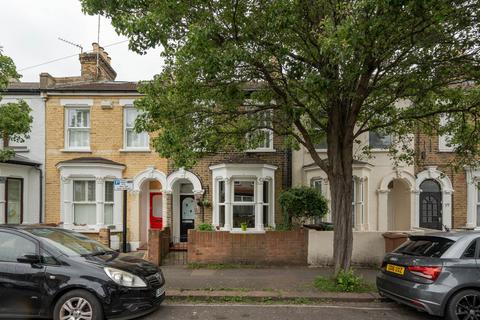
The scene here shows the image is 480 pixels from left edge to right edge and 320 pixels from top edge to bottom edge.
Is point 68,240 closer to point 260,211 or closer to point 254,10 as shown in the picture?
point 254,10

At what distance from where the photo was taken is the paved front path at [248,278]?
847cm

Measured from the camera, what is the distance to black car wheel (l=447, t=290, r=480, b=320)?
234 inches

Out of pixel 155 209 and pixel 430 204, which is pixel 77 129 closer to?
pixel 155 209

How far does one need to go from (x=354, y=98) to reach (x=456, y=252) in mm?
3686

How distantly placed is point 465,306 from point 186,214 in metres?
10.6

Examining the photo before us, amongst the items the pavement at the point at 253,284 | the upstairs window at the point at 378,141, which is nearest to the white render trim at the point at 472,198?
the upstairs window at the point at 378,141

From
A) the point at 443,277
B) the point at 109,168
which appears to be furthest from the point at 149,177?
the point at 443,277

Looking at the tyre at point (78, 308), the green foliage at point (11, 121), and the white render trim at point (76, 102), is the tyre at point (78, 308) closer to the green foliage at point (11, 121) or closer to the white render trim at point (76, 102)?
the green foliage at point (11, 121)

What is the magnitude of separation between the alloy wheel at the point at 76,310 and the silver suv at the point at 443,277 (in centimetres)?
507

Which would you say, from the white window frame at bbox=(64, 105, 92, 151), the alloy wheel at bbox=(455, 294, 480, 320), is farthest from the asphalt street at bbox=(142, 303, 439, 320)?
the white window frame at bbox=(64, 105, 92, 151)

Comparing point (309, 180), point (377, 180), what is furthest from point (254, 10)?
point (377, 180)

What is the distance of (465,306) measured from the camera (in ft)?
19.7

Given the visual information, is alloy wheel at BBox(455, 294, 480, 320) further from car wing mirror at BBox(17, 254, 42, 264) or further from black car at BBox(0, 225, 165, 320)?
car wing mirror at BBox(17, 254, 42, 264)

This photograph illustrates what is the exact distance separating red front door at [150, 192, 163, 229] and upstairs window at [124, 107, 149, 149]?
6.60 ft
